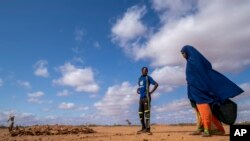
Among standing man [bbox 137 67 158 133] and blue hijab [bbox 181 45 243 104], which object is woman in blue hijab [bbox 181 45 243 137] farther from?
standing man [bbox 137 67 158 133]

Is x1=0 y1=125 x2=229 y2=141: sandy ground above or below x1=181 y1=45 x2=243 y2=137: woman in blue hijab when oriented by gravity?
below

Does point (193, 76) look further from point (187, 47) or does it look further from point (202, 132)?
point (202, 132)

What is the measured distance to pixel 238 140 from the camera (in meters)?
6.41

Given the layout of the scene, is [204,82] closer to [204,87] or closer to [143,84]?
[204,87]

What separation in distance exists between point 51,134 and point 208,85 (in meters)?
5.82

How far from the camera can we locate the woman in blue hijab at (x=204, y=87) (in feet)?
32.9

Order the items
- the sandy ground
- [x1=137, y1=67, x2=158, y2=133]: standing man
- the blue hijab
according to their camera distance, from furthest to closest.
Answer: [x1=137, y1=67, x2=158, y2=133]: standing man < the blue hijab < the sandy ground

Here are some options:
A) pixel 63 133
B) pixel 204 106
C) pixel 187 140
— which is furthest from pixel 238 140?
pixel 63 133

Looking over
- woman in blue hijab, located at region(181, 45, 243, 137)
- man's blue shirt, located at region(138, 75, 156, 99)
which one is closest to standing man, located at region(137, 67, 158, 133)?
man's blue shirt, located at region(138, 75, 156, 99)

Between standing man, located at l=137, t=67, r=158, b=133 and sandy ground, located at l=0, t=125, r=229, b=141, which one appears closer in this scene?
sandy ground, located at l=0, t=125, r=229, b=141

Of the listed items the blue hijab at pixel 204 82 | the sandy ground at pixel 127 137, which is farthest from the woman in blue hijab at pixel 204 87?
the sandy ground at pixel 127 137

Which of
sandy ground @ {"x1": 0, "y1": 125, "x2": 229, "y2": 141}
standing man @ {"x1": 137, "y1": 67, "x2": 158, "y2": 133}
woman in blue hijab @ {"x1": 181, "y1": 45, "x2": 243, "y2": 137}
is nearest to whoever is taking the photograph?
sandy ground @ {"x1": 0, "y1": 125, "x2": 229, "y2": 141}

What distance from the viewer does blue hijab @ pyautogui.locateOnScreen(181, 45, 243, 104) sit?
33.4 ft

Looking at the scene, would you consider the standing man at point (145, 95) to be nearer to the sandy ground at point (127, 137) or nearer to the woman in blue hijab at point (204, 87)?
the sandy ground at point (127, 137)
